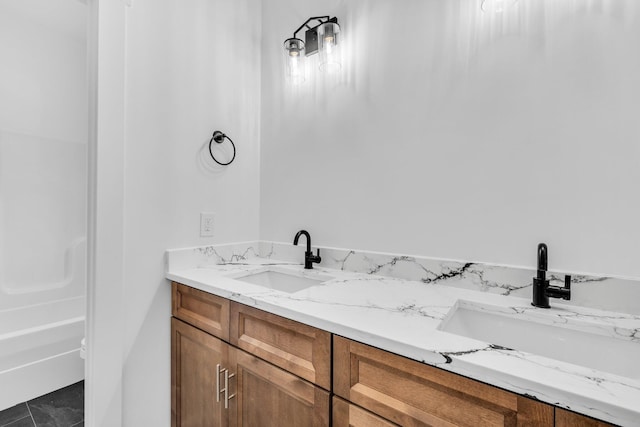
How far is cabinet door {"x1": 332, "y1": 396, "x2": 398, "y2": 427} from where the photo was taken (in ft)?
2.32

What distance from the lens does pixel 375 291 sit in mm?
1082

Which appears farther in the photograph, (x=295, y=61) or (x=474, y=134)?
(x=295, y=61)

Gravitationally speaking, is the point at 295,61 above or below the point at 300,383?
above

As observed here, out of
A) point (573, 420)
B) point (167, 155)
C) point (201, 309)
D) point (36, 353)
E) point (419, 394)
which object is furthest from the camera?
point (36, 353)

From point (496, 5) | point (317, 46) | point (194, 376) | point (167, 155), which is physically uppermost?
point (317, 46)

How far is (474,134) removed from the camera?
1.12 metres

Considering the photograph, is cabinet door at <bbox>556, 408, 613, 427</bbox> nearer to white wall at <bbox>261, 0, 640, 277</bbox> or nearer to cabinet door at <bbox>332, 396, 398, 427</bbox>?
cabinet door at <bbox>332, 396, 398, 427</bbox>

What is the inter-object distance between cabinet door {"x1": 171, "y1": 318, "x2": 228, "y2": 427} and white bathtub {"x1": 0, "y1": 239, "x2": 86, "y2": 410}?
1.07 metres

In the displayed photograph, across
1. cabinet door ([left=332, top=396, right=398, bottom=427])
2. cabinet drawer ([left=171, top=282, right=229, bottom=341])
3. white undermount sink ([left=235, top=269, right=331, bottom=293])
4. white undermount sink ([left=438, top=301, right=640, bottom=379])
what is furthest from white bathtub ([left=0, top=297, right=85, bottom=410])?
white undermount sink ([left=438, top=301, right=640, bottom=379])

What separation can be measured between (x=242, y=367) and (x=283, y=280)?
0.53 m

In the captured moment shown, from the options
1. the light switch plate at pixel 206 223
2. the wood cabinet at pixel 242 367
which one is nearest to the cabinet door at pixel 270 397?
the wood cabinet at pixel 242 367

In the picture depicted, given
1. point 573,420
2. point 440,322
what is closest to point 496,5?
point 440,322

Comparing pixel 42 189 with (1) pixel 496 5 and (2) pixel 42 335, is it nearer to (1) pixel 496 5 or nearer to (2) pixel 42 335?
(2) pixel 42 335

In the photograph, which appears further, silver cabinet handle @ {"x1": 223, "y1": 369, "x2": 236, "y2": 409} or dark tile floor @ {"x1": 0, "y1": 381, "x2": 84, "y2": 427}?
dark tile floor @ {"x1": 0, "y1": 381, "x2": 84, "y2": 427}
